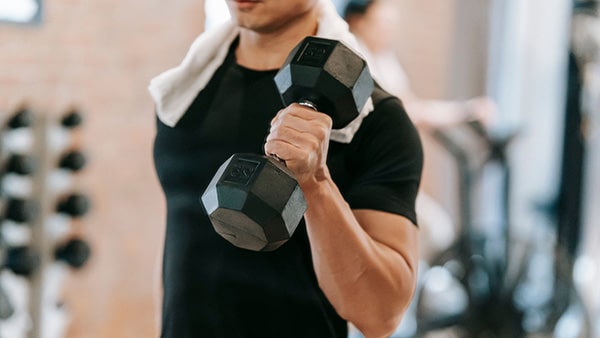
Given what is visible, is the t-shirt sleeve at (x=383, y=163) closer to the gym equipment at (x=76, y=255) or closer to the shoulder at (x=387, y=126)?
the shoulder at (x=387, y=126)

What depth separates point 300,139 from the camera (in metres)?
0.50

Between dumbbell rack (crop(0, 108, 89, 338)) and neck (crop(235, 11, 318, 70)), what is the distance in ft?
1.05

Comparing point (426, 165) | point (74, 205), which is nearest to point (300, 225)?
point (74, 205)

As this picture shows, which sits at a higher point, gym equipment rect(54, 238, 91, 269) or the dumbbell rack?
gym equipment rect(54, 238, 91, 269)

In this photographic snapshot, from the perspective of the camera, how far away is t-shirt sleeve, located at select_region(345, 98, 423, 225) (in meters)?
0.61

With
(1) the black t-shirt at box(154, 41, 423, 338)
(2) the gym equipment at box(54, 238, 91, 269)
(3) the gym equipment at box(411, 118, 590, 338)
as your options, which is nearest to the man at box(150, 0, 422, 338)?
(1) the black t-shirt at box(154, 41, 423, 338)

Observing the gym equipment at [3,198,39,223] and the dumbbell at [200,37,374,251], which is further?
the gym equipment at [3,198,39,223]

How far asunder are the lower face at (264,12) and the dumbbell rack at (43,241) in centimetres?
36

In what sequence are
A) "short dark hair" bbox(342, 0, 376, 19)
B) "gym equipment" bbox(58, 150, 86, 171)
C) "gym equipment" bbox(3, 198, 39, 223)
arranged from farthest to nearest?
"short dark hair" bbox(342, 0, 376, 19) → "gym equipment" bbox(3, 198, 39, 223) → "gym equipment" bbox(58, 150, 86, 171)

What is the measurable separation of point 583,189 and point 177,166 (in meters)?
2.29

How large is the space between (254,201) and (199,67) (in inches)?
8.8

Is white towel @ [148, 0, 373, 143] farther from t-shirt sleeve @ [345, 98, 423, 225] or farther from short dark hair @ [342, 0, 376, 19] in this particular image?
short dark hair @ [342, 0, 376, 19]

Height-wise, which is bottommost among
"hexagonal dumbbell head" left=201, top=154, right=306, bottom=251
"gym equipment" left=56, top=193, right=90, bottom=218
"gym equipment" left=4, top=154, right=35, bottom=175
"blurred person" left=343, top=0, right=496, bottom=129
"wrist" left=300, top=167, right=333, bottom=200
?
"blurred person" left=343, top=0, right=496, bottom=129

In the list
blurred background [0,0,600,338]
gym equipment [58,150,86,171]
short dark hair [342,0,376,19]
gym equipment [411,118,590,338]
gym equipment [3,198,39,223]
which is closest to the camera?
Result: blurred background [0,0,600,338]
